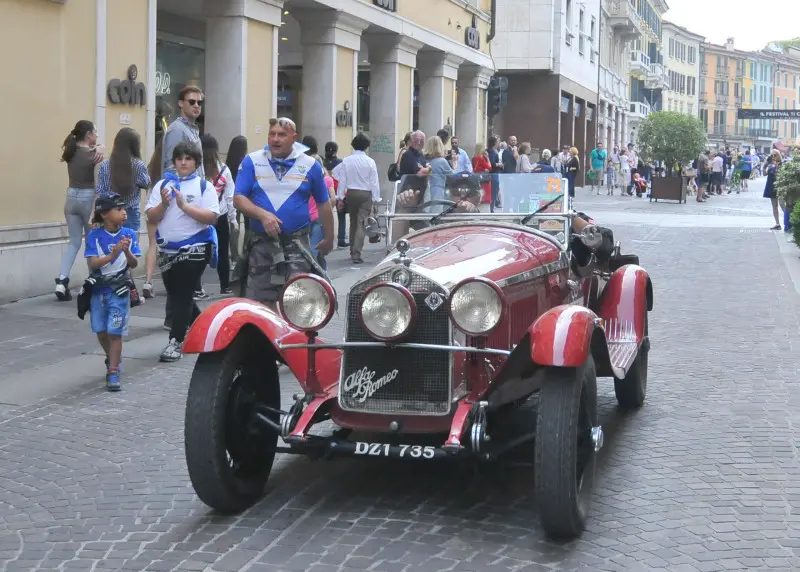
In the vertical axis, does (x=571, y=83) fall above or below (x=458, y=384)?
above

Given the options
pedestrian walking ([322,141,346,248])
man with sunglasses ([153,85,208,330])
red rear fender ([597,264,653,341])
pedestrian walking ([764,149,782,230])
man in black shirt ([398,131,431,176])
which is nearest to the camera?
red rear fender ([597,264,653,341])

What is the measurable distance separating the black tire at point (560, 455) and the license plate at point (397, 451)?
1.43 feet

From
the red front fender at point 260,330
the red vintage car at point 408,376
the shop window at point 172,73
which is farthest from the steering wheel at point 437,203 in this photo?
the shop window at point 172,73

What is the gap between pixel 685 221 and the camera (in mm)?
26500

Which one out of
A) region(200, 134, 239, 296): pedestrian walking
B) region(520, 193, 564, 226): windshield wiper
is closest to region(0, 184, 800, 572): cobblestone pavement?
region(520, 193, 564, 226): windshield wiper

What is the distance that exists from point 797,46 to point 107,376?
513ft

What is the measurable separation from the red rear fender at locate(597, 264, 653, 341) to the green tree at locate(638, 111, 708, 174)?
33.0m

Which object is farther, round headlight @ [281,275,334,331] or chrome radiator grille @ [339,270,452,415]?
round headlight @ [281,275,334,331]

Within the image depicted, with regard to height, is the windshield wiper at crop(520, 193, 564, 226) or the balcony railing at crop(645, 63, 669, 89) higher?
the balcony railing at crop(645, 63, 669, 89)

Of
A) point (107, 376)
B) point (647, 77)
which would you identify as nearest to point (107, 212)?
point (107, 376)

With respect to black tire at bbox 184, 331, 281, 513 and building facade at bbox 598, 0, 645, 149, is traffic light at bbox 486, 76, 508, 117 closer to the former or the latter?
black tire at bbox 184, 331, 281, 513

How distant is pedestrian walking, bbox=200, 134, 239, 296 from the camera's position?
39.3 ft

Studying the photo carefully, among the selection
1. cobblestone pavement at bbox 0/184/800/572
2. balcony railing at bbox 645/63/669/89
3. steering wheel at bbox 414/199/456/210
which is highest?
balcony railing at bbox 645/63/669/89

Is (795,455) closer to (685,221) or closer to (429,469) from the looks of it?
(429,469)
